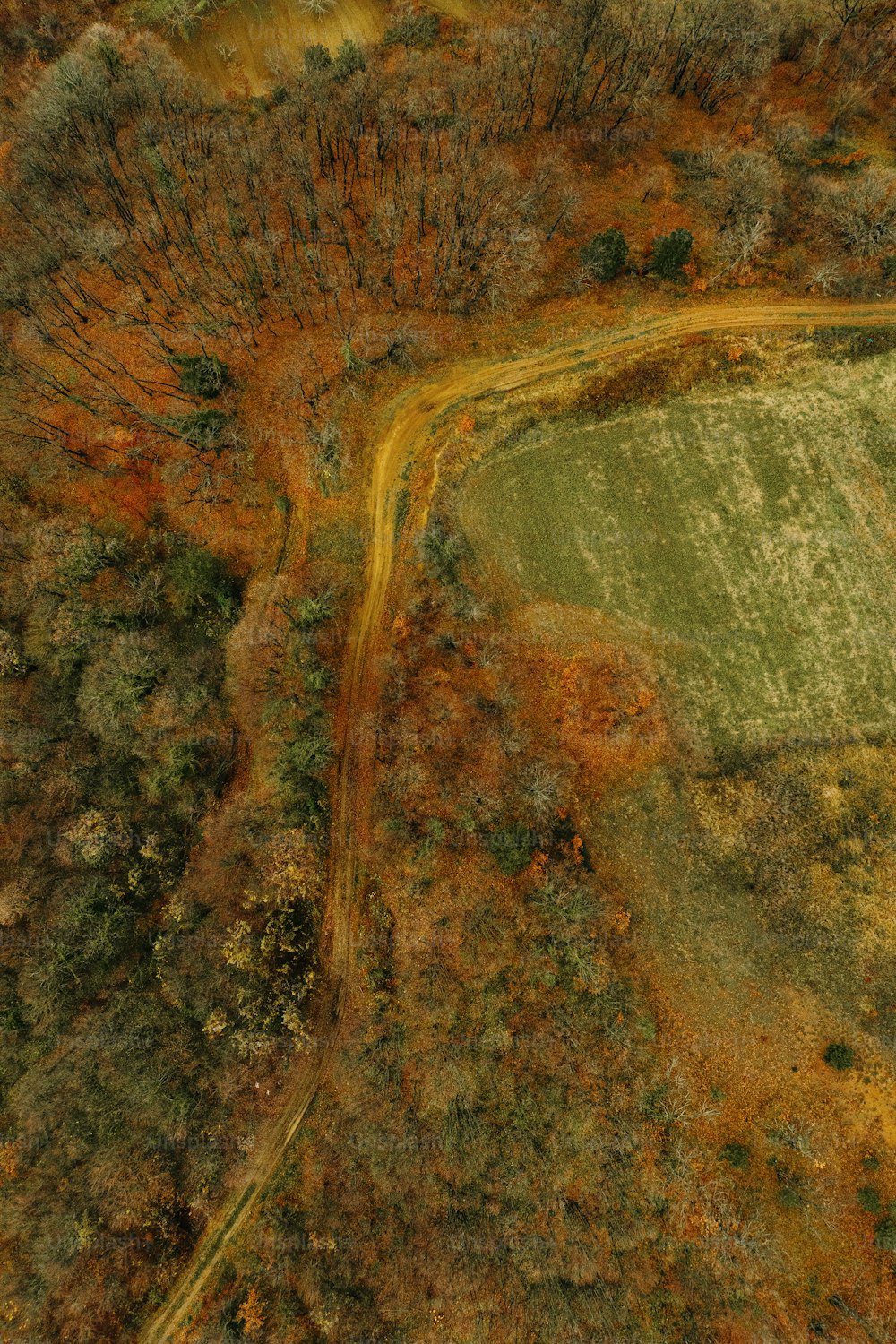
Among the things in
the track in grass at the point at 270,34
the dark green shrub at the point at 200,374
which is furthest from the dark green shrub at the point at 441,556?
the track in grass at the point at 270,34

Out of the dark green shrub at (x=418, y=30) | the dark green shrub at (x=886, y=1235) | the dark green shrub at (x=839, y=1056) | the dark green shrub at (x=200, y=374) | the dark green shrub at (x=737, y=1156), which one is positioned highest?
the dark green shrub at (x=418, y=30)

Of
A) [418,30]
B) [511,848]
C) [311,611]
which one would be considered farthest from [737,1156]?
[418,30]

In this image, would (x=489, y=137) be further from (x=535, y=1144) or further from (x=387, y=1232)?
(x=387, y=1232)

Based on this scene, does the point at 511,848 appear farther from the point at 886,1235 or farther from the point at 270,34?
the point at 270,34

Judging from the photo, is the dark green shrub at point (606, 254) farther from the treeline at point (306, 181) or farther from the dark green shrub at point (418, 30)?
the dark green shrub at point (418, 30)

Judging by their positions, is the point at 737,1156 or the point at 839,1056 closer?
the point at 737,1156

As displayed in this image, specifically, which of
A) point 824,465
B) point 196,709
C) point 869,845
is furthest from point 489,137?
point 869,845
